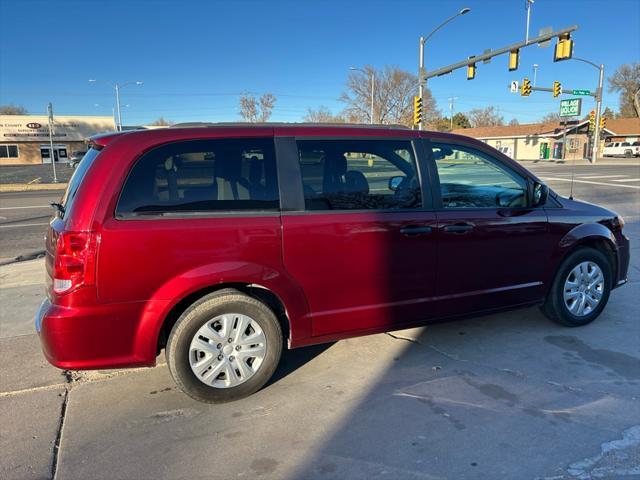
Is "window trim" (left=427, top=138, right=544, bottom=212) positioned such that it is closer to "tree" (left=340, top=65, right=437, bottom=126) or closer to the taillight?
the taillight

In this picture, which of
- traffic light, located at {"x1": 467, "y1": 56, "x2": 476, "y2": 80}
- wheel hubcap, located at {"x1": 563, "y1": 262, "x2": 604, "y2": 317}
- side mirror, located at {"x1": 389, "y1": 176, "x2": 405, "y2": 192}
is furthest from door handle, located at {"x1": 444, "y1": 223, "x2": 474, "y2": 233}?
traffic light, located at {"x1": 467, "y1": 56, "x2": 476, "y2": 80}

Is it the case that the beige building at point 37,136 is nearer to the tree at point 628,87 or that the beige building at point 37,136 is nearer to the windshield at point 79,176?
the windshield at point 79,176

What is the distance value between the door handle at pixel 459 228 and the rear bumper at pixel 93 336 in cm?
227

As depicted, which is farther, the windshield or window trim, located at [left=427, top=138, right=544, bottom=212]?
window trim, located at [left=427, top=138, right=544, bottom=212]

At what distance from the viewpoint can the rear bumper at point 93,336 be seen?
290 cm

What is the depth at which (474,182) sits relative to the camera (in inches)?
171

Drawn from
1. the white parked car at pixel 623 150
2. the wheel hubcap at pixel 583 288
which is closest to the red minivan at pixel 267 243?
the wheel hubcap at pixel 583 288

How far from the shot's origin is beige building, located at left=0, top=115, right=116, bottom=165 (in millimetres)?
51906

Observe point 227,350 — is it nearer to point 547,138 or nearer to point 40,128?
point 40,128

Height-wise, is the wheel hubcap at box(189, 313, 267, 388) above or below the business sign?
below

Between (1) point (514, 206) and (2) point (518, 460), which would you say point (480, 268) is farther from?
(2) point (518, 460)

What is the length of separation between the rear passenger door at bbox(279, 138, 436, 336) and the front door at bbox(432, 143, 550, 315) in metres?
0.18

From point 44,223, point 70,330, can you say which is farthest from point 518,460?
point 44,223

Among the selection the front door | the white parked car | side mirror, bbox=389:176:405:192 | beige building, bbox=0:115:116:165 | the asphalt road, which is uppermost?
beige building, bbox=0:115:116:165
